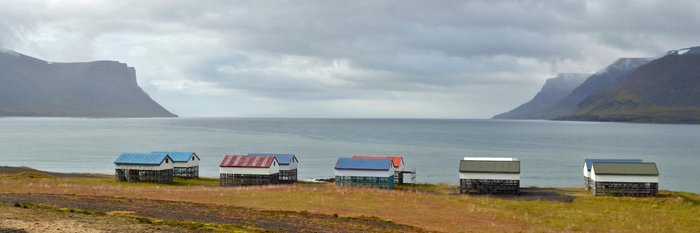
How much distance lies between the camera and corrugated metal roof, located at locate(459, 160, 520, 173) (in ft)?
277

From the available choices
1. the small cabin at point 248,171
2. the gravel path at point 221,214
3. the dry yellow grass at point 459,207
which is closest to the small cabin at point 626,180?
the dry yellow grass at point 459,207

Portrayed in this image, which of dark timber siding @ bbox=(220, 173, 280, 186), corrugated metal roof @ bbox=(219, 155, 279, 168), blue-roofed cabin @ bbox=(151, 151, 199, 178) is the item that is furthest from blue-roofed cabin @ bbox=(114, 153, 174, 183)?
blue-roofed cabin @ bbox=(151, 151, 199, 178)

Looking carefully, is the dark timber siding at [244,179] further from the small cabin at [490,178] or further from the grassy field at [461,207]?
the small cabin at [490,178]

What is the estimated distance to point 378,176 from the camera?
88938 millimetres

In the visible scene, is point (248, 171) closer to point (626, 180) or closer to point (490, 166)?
point (490, 166)

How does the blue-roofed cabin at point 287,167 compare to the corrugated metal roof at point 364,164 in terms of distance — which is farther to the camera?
the blue-roofed cabin at point 287,167

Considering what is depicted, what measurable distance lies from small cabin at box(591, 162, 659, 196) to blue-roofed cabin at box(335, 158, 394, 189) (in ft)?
97.6

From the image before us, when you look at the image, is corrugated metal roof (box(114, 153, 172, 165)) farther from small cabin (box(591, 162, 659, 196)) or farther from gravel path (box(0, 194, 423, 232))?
small cabin (box(591, 162, 659, 196))

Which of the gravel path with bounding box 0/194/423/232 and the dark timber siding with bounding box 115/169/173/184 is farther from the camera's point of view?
the dark timber siding with bounding box 115/169/173/184

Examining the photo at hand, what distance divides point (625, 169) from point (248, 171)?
56.5 metres

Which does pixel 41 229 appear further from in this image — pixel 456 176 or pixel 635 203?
pixel 456 176

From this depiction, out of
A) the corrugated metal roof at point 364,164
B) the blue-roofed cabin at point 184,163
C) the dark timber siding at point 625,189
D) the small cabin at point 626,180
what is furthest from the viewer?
the blue-roofed cabin at point 184,163

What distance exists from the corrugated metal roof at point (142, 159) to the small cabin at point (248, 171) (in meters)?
9.62

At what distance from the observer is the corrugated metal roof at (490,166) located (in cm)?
8444
